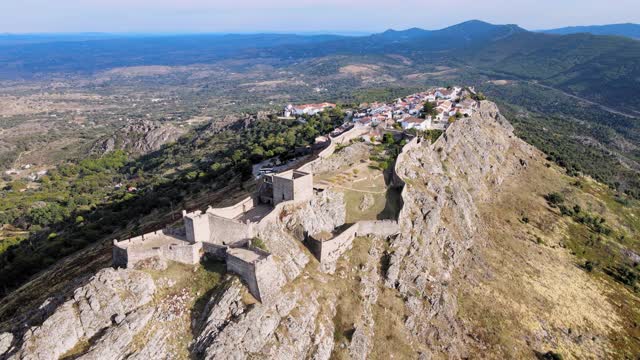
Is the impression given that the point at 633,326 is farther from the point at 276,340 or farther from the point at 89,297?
the point at 89,297

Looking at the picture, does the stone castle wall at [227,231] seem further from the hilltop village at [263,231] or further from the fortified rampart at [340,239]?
the fortified rampart at [340,239]

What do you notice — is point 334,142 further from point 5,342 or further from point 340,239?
point 5,342

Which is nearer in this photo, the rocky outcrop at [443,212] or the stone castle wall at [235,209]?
the stone castle wall at [235,209]

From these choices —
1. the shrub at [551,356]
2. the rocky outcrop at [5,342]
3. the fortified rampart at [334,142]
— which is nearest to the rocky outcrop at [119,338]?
the rocky outcrop at [5,342]

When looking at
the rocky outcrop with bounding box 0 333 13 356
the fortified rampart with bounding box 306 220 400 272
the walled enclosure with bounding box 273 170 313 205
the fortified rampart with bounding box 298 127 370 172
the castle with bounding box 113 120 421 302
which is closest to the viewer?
the rocky outcrop with bounding box 0 333 13 356

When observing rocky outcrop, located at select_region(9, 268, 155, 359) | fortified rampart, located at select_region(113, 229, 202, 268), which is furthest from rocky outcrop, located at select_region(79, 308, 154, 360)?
fortified rampart, located at select_region(113, 229, 202, 268)

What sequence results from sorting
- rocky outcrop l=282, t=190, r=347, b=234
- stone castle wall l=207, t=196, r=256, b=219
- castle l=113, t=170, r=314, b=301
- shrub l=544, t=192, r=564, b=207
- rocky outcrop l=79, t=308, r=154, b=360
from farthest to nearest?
shrub l=544, t=192, r=564, b=207 < rocky outcrop l=282, t=190, r=347, b=234 < stone castle wall l=207, t=196, r=256, b=219 < castle l=113, t=170, r=314, b=301 < rocky outcrop l=79, t=308, r=154, b=360

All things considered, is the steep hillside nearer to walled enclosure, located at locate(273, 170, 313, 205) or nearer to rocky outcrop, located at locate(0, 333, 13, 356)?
rocky outcrop, located at locate(0, 333, 13, 356)
